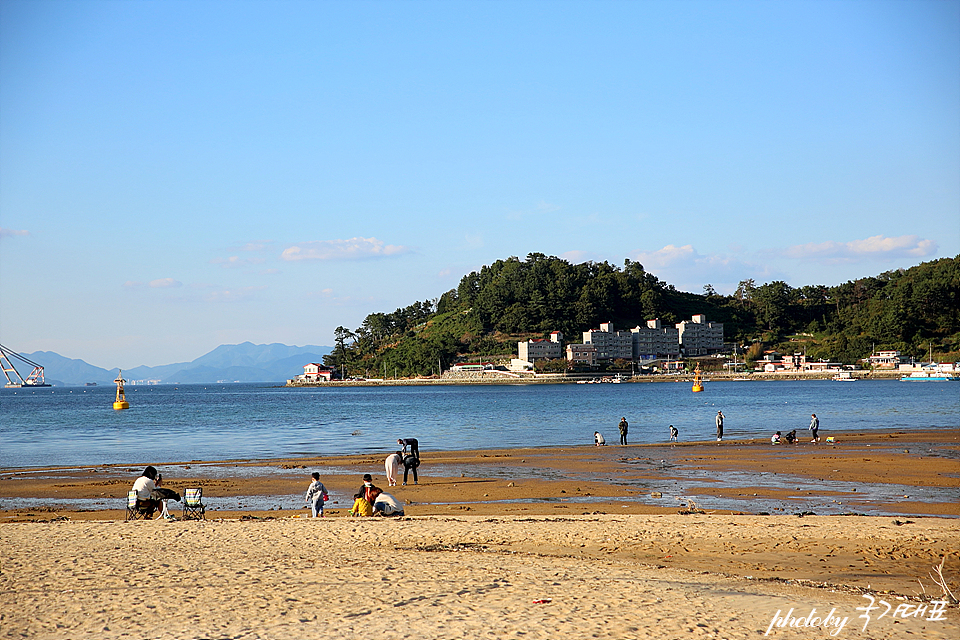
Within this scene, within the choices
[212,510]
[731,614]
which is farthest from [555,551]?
[212,510]

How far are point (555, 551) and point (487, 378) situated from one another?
185953mm

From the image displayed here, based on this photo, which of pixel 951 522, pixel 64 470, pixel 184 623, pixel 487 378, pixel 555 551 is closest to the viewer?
pixel 184 623

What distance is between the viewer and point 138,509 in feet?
56.1

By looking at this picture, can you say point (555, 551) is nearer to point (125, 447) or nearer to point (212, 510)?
point (212, 510)

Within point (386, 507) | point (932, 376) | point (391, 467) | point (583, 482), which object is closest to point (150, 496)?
point (386, 507)

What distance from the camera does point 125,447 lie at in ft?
134

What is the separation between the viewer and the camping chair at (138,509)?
55.9ft

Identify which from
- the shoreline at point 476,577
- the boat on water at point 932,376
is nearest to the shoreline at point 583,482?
the shoreline at point 476,577

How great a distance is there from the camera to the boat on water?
154375 mm

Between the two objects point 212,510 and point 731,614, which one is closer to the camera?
point 731,614

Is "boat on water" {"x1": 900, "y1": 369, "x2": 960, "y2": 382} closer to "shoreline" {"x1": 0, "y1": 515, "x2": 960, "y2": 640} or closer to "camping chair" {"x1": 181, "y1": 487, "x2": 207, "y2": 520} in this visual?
"shoreline" {"x1": 0, "y1": 515, "x2": 960, "y2": 640}

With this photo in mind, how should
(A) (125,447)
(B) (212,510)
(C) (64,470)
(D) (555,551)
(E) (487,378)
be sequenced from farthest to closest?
(E) (487,378) → (A) (125,447) → (C) (64,470) → (B) (212,510) → (D) (555,551)

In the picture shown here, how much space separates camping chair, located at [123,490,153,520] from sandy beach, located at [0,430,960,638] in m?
1.05

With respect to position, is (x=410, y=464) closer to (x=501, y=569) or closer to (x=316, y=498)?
(x=316, y=498)
